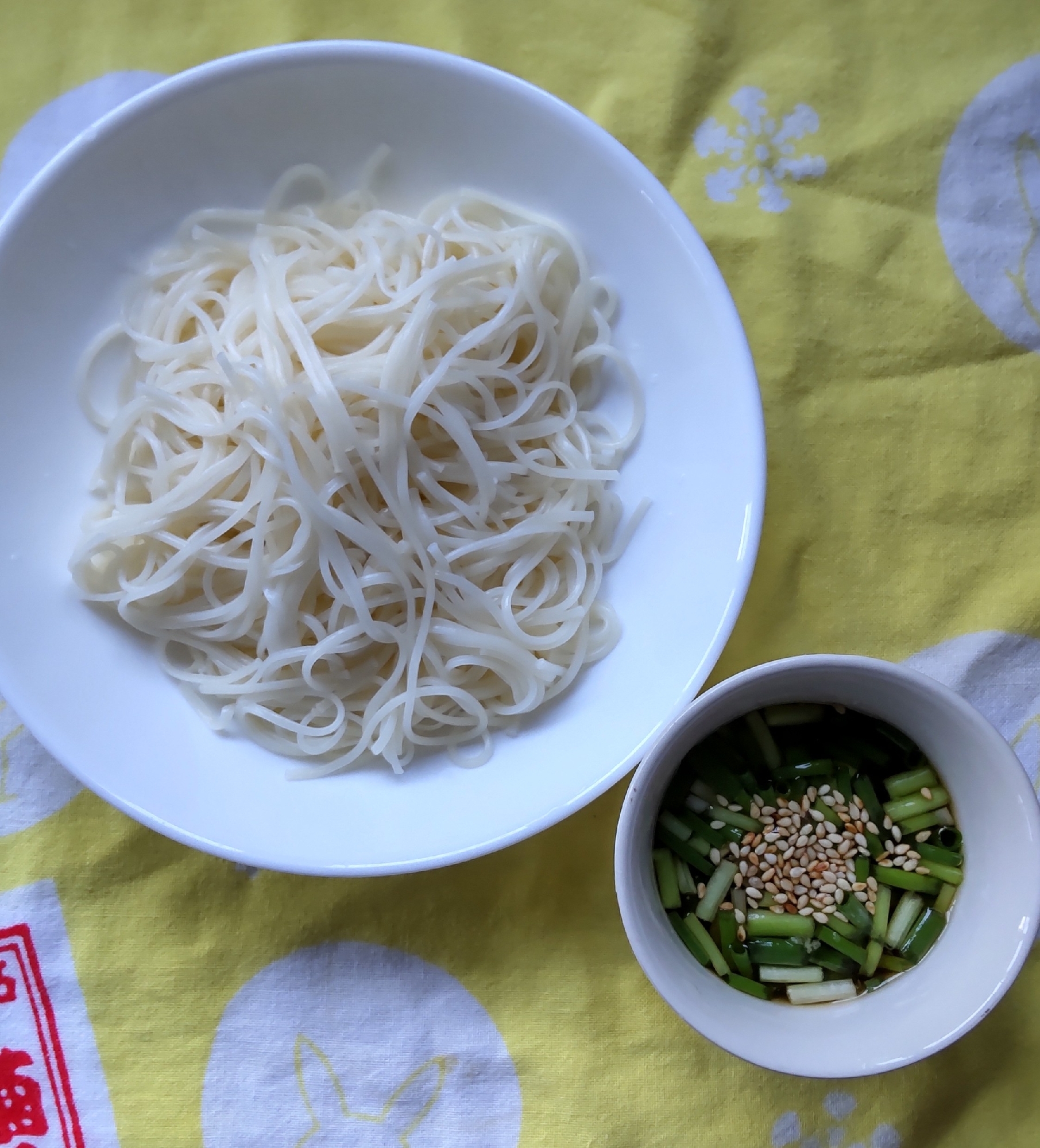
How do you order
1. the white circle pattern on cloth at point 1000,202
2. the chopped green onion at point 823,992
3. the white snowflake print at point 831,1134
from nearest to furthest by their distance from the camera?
the chopped green onion at point 823,992, the white snowflake print at point 831,1134, the white circle pattern on cloth at point 1000,202

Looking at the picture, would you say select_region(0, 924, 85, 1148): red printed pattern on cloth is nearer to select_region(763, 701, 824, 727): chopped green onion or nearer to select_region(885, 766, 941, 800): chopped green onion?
select_region(763, 701, 824, 727): chopped green onion

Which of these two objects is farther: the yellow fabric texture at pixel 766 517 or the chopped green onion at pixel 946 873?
the yellow fabric texture at pixel 766 517

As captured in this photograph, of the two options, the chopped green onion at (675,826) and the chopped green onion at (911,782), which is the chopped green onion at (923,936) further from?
the chopped green onion at (675,826)

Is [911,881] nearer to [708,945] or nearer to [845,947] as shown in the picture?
[845,947]

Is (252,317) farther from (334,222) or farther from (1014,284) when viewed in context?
(1014,284)

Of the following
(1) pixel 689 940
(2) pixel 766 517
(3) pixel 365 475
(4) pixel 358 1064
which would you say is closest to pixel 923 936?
(1) pixel 689 940

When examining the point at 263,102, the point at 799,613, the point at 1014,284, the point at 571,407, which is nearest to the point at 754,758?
the point at 799,613

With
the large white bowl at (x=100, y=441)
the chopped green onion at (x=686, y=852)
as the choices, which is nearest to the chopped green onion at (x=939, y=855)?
the chopped green onion at (x=686, y=852)

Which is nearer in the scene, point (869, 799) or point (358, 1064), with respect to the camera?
point (869, 799)
